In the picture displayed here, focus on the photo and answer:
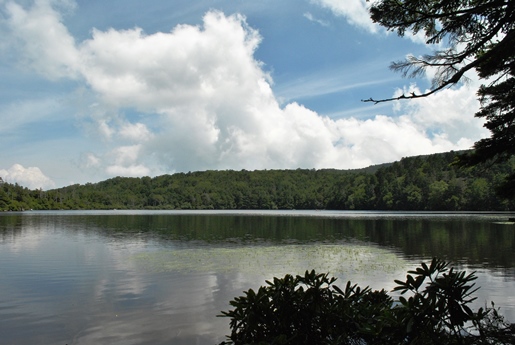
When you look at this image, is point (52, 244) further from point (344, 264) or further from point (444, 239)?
point (444, 239)

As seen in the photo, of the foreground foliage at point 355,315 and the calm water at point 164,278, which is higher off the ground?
the foreground foliage at point 355,315

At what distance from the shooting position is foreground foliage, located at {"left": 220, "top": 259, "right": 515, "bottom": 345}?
4.55 m

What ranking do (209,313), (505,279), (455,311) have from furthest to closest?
(505,279), (209,313), (455,311)

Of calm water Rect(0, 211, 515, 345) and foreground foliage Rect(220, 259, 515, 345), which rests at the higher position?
foreground foliage Rect(220, 259, 515, 345)

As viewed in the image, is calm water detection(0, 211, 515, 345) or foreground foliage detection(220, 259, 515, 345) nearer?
foreground foliage detection(220, 259, 515, 345)

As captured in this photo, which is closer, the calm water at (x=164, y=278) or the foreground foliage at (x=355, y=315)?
the foreground foliage at (x=355, y=315)

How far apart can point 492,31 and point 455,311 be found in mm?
6544

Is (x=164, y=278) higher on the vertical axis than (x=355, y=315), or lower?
lower

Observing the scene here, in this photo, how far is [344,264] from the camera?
2516 centimetres

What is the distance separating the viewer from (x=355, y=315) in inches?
207

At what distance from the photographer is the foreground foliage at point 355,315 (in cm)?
455

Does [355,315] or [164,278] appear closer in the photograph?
[355,315]

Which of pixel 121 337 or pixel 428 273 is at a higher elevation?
pixel 428 273

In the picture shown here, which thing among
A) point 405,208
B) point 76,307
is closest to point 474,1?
point 76,307
